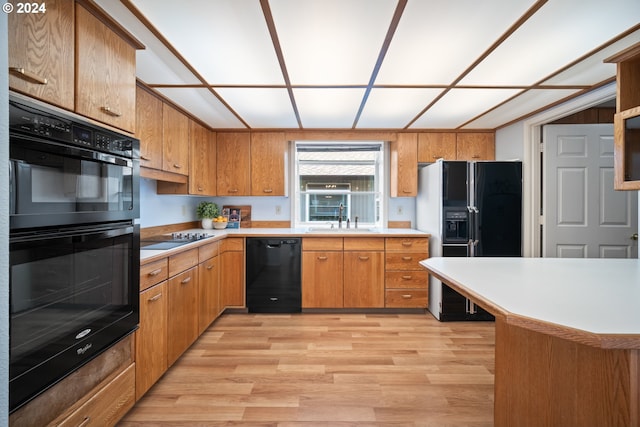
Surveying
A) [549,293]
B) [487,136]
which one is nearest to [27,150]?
[549,293]

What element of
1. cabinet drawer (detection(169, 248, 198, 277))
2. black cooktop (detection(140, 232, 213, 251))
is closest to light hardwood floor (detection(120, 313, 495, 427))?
cabinet drawer (detection(169, 248, 198, 277))

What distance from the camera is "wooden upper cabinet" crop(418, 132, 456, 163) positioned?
3680 millimetres

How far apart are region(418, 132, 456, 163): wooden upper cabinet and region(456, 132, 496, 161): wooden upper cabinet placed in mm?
74

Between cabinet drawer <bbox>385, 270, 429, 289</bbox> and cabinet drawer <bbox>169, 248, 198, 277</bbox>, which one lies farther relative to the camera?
cabinet drawer <bbox>385, 270, 429, 289</bbox>

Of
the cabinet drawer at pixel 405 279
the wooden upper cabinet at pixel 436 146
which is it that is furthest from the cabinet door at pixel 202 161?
the wooden upper cabinet at pixel 436 146

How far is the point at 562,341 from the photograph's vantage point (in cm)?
111

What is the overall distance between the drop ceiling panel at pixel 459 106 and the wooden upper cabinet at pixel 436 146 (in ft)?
0.62

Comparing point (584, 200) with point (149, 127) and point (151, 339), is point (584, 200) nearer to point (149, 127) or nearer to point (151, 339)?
point (151, 339)

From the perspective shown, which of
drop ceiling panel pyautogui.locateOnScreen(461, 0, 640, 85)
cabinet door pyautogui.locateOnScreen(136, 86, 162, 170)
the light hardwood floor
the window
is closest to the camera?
drop ceiling panel pyautogui.locateOnScreen(461, 0, 640, 85)

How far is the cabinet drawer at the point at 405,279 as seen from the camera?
3381 mm

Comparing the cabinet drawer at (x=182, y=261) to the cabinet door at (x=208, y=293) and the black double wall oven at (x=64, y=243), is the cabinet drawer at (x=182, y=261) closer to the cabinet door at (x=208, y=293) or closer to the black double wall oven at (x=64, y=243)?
the cabinet door at (x=208, y=293)

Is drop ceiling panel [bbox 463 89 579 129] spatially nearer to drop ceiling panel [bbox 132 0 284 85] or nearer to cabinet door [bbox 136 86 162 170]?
drop ceiling panel [bbox 132 0 284 85]

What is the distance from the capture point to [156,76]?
2.15 metres

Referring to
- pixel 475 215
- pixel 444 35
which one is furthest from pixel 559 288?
pixel 475 215
